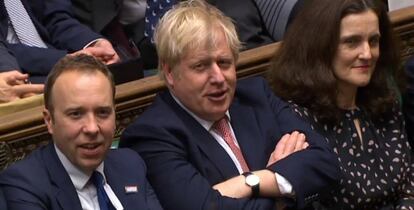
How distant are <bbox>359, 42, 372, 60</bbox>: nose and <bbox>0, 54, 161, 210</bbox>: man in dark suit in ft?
3.29

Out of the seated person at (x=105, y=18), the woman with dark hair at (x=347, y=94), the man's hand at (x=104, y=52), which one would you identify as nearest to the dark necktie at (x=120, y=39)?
the seated person at (x=105, y=18)

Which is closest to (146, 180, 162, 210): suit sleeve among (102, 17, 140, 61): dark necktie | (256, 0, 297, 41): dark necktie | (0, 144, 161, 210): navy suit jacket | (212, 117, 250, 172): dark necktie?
(0, 144, 161, 210): navy suit jacket

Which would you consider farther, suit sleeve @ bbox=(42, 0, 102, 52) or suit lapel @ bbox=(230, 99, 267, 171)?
suit sleeve @ bbox=(42, 0, 102, 52)

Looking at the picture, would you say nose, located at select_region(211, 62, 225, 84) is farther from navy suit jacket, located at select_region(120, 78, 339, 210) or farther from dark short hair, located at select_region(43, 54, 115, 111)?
dark short hair, located at select_region(43, 54, 115, 111)

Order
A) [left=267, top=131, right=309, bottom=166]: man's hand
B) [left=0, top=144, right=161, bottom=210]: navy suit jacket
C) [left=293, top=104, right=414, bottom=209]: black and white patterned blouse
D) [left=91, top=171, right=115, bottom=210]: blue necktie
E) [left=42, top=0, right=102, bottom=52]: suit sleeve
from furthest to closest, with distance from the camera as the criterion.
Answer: [left=42, top=0, right=102, bottom=52]: suit sleeve, [left=293, top=104, right=414, bottom=209]: black and white patterned blouse, [left=267, top=131, right=309, bottom=166]: man's hand, [left=91, top=171, right=115, bottom=210]: blue necktie, [left=0, top=144, right=161, bottom=210]: navy suit jacket

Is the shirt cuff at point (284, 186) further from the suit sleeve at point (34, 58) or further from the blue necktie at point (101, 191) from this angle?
the suit sleeve at point (34, 58)

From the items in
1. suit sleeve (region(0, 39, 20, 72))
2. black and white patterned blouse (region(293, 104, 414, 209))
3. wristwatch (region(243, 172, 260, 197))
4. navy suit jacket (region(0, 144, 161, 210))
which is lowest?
black and white patterned blouse (region(293, 104, 414, 209))

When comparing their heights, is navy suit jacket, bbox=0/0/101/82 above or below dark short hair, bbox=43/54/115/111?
below

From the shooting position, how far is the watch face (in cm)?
295

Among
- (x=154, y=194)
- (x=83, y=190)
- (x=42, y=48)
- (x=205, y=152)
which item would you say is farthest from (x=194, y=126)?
(x=42, y=48)

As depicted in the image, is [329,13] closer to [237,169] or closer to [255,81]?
[255,81]

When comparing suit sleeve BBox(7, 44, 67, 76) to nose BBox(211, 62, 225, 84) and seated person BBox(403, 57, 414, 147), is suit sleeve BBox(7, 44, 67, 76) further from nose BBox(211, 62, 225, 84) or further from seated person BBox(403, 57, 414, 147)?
seated person BBox(403, 57, 414, 147)

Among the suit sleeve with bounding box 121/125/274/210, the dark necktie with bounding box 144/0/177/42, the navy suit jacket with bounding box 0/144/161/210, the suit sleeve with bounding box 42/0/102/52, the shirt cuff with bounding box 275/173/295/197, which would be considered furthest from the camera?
the dark necktie with bounding box 144/0/177/42

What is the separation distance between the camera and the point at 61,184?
2.68 meters
